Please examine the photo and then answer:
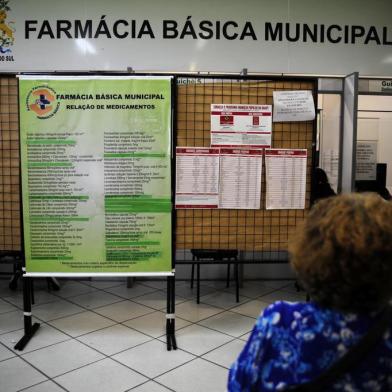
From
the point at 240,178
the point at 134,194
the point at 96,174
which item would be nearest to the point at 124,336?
the point at 134,194

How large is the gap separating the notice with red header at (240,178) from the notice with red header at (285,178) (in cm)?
8

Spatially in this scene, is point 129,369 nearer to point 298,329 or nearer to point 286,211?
point 286,211

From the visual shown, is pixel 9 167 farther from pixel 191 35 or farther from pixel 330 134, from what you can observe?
pixel 330 134

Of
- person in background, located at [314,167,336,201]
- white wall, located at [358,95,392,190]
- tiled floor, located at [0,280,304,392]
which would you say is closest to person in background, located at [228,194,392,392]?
tiled floor, located at [0,280,304,392]

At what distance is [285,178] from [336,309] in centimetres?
217

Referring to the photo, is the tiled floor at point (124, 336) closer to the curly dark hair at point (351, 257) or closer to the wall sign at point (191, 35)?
the curly dark hair at point (351, 257)

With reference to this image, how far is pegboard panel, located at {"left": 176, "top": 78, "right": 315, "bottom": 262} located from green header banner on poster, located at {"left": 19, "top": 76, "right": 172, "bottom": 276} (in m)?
0.17

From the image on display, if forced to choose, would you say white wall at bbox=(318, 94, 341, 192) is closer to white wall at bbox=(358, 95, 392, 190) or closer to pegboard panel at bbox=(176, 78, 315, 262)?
white wall at bbox=(358, 95, 392, 190)

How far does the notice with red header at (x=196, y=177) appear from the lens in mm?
2994

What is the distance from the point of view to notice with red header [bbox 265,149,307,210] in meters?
3.03

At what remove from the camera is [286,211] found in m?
3.11

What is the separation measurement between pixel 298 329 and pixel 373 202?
0.36 m

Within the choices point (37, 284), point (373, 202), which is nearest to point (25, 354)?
point (37, 284)

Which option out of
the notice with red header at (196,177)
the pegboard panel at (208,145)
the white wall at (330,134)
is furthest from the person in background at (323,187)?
the notice with red header at (196,177)
